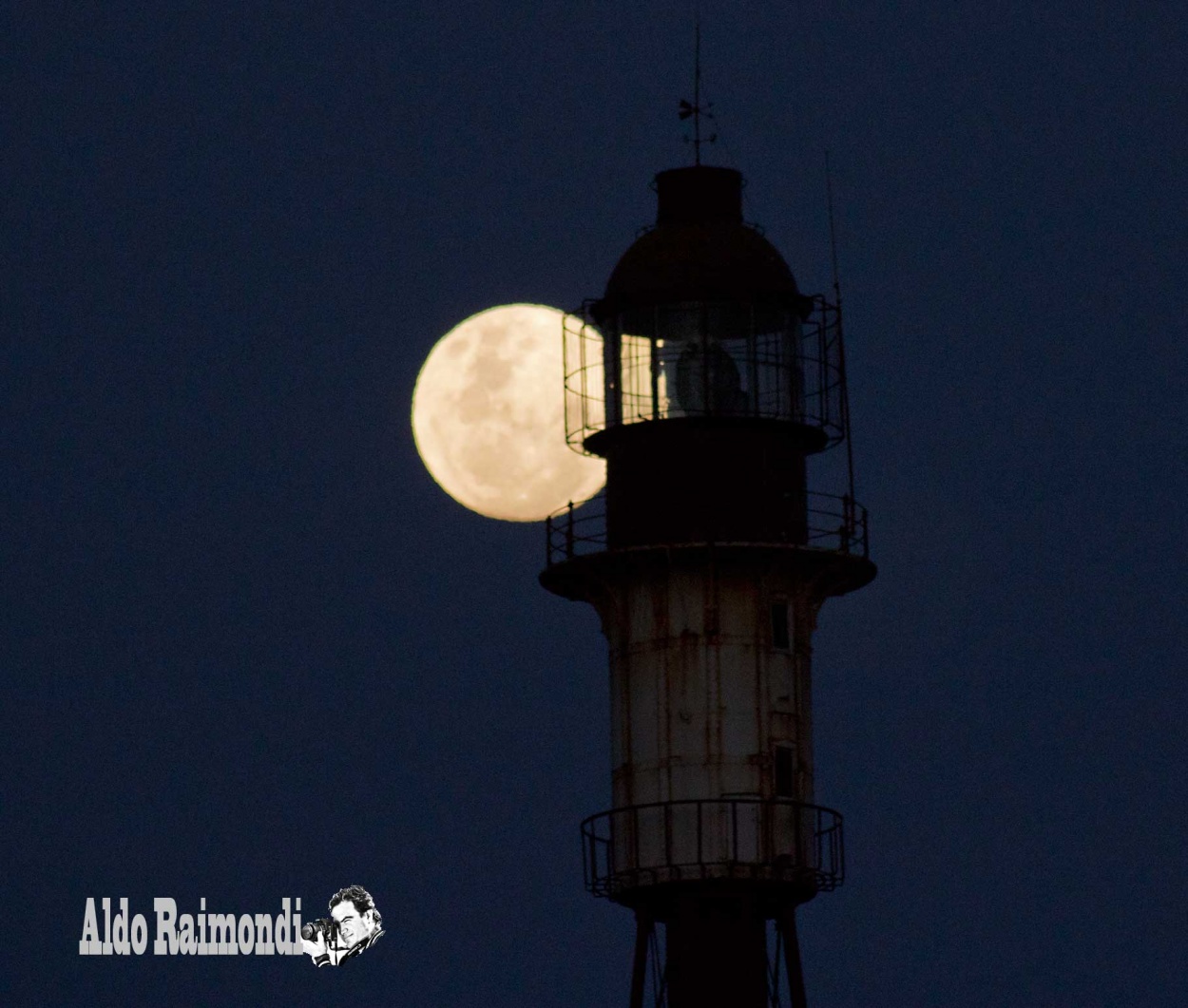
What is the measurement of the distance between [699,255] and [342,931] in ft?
59.8

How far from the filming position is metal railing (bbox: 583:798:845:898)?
8425cm

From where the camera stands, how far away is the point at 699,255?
8800 cm

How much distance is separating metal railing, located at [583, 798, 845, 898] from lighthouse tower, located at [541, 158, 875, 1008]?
5cm

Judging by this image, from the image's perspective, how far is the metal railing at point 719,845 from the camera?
3317 inches

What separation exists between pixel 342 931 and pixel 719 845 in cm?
1074

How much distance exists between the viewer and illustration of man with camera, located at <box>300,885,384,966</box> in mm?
89188

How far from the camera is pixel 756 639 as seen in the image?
8600 cm

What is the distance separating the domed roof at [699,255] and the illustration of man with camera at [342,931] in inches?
614

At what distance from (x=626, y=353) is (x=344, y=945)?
15.7m

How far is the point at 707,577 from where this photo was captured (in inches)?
3386

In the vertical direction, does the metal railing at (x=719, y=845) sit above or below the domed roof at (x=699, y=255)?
below

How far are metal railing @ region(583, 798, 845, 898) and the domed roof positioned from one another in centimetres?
1195

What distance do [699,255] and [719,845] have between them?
13.9 meters

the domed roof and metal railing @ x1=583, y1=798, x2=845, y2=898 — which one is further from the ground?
the domed roof
